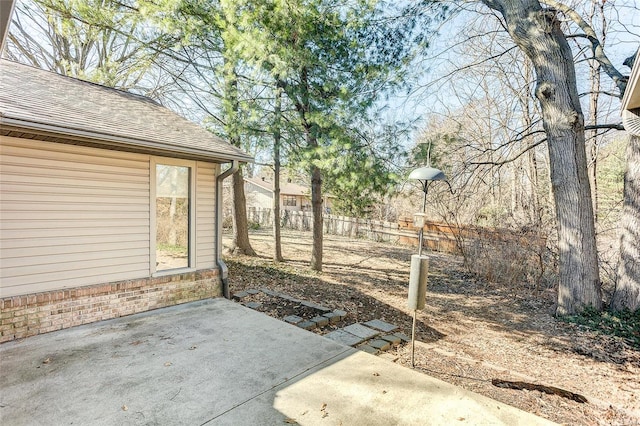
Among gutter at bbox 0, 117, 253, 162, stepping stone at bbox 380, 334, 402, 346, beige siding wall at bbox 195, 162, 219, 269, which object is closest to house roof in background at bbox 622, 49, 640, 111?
stepping stone at bbox 380, 334, 402, 346

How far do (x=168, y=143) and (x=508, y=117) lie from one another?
37.0ft

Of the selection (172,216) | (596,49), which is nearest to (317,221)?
(172,216)

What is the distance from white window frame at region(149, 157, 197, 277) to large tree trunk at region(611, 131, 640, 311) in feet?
23.5

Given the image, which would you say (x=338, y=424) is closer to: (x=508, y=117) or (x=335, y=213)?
(x=508, y=117)

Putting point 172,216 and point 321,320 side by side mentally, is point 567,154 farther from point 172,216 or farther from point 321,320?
point 172,216

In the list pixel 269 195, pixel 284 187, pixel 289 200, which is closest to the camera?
pixel 269 195

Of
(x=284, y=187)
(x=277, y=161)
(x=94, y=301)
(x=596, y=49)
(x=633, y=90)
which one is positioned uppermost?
(x=596, y=49)

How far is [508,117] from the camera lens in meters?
11.3

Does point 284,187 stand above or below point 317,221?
above

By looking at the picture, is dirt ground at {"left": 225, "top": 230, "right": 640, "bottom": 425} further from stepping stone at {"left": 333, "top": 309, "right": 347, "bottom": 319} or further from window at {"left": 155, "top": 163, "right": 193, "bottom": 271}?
window at {"left": 155, "top": 163, "right": 193, "bottom": 271}

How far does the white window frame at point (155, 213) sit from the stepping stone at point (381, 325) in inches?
119

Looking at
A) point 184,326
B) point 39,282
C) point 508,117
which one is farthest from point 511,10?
point 39,282

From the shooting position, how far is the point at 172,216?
5.19 meters

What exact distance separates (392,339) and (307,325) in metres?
1.24
